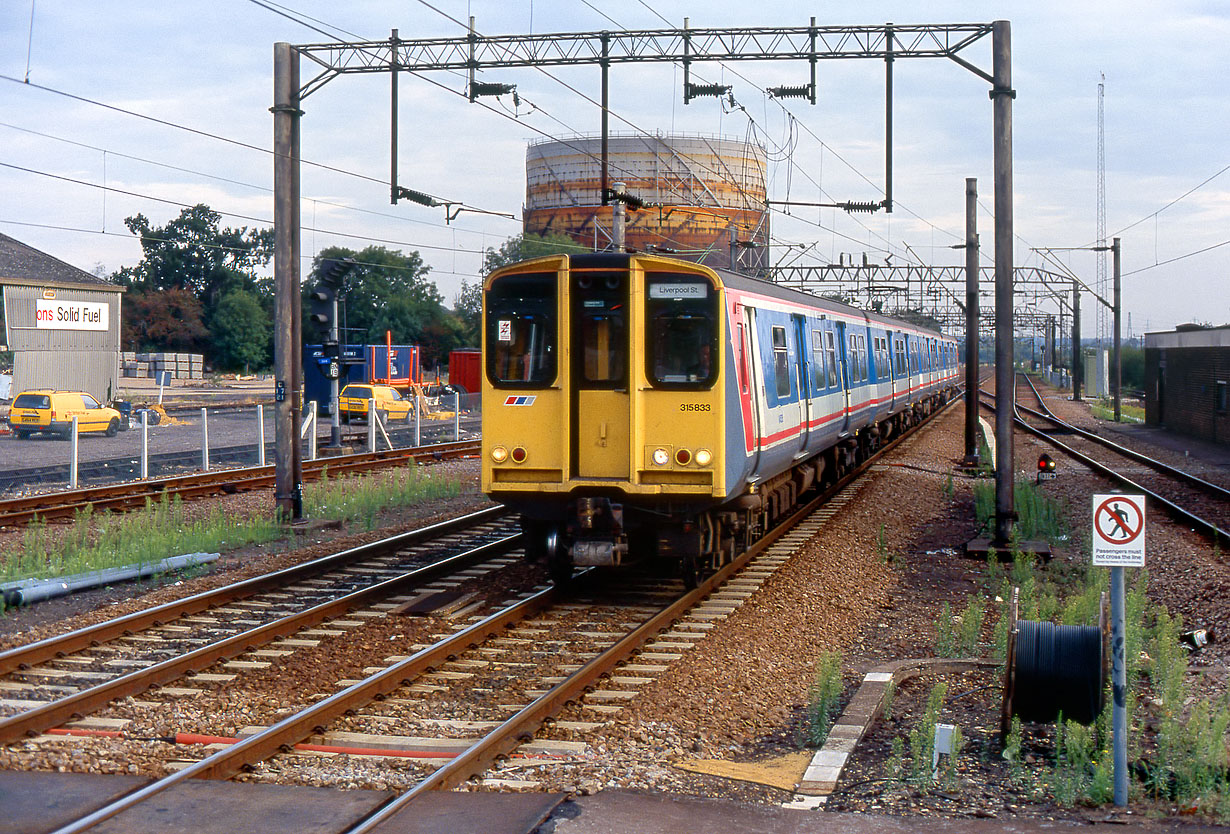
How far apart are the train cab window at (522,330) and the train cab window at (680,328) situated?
0.92 m

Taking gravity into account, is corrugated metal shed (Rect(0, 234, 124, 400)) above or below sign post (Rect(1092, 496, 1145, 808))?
above

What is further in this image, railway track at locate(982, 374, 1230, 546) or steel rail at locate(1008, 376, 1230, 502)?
steel rail at locate(1008, 376, 1230, 502)

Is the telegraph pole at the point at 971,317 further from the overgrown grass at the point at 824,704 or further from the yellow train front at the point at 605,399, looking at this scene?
the overgrown grass at the point at 824,704

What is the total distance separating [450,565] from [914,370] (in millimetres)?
23017

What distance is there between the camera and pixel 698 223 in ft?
235

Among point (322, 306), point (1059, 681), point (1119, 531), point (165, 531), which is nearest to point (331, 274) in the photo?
point (322, 306)

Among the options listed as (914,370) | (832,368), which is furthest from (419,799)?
(914,370)

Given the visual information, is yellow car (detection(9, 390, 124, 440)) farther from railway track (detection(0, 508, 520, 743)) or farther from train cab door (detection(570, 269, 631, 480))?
train cab door (detection(570, 269, 631, 480))

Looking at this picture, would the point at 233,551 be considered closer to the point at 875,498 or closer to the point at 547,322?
the point at 547,322

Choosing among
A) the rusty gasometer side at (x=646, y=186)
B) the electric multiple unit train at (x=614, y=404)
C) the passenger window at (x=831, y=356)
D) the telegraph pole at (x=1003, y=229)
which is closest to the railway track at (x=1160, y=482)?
the telegraph pole at (x=1003, y=229)

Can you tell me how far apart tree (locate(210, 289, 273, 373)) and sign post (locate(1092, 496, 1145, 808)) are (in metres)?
72.9

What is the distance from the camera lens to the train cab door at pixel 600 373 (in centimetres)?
1118

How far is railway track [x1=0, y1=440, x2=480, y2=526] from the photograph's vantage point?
671 inches

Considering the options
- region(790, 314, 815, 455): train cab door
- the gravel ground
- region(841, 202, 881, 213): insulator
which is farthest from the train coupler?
region(841, 202, 881, 213): insulator
